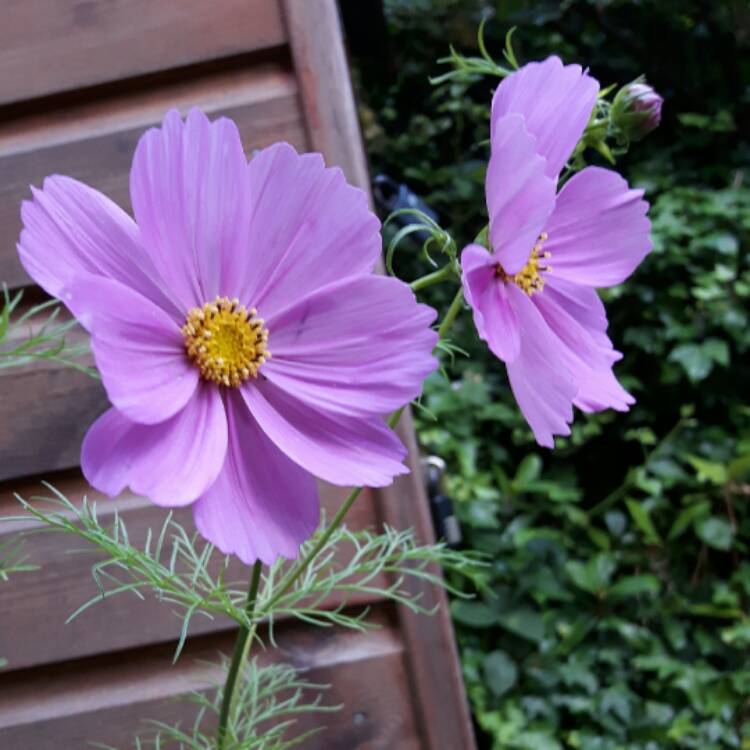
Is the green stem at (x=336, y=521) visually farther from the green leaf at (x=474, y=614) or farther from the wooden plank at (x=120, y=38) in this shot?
the green leaf at (x=474, y=614)

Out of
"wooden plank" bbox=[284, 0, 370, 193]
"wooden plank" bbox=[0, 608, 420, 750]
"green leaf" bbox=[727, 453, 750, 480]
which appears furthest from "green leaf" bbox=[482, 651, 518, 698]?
"wooden plank" bbox=[284, 0, 370, 193]

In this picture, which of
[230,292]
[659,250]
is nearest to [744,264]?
[659,250]

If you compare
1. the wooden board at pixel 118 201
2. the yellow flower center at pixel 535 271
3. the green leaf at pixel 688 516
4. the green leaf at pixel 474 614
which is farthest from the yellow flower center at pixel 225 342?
the green leaf at pixel 688 516

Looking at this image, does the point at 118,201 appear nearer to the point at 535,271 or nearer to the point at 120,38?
the point at 120,38

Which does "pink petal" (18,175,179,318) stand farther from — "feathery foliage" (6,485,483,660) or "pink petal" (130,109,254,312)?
"feathery foliage" (6,485,483,660)

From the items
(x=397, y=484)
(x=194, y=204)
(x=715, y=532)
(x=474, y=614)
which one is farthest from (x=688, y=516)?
(x=194, y=204)

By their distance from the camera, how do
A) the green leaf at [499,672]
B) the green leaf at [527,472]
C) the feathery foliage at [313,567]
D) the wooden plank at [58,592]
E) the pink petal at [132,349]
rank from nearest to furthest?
1. the pink petal at [132,349]
2. the feathery foliage at [313,567]
3. the wooden plank at [58,592]
4. the green leaf at [499,672]
5. the green leaf at [527,472]
